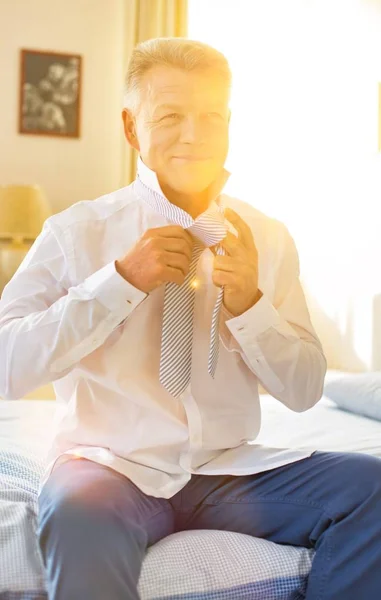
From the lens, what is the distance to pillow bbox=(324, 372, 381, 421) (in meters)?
2.05

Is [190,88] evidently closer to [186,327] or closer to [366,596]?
[186,327]

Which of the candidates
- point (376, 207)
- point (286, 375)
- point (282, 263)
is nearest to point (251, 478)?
point (286, 375)

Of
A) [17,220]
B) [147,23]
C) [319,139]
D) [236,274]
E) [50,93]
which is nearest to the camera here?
[236,274]

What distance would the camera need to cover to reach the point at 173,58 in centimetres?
130

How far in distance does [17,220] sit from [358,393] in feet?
8.24

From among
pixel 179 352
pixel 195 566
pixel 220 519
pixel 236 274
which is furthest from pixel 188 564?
pixel 236 274

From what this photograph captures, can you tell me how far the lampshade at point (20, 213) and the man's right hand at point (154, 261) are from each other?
9.81 ft

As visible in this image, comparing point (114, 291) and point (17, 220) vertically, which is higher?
point (114, 291)

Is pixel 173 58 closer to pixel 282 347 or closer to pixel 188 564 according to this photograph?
pixel 282 347

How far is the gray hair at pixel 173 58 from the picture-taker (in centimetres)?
130

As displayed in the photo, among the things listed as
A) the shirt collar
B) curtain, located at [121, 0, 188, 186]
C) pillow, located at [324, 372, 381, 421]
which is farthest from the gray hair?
curtain, located at [121, 0, 188, 186]

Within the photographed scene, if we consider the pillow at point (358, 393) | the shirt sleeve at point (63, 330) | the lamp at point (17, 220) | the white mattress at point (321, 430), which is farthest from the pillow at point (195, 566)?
the lamp at point (17, 220)

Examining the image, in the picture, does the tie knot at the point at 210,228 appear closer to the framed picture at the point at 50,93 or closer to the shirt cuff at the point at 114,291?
the shirt cuff at the point at 114,291

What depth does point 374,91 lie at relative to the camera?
3.37 m
